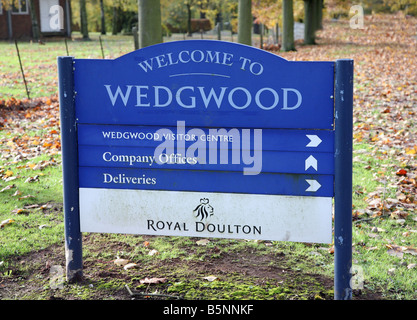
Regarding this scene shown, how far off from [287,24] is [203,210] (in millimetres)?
22180

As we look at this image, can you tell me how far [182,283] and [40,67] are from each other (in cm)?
1885

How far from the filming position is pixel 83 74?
143 inches

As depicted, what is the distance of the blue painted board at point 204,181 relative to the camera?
342 cm

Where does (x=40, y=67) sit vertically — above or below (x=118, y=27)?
below

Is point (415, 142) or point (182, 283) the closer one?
point (182, 283)

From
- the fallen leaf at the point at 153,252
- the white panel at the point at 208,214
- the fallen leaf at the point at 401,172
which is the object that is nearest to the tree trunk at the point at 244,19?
the fallen leaf at the point at 401,172

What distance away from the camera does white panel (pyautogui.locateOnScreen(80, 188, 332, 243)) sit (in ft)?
11.3

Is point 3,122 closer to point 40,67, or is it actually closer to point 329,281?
point 329,281

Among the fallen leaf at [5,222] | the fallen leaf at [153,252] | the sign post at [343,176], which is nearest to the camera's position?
the sign post at [343,176]

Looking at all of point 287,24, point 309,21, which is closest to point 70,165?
point 287,24

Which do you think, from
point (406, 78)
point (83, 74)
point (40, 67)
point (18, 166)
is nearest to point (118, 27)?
point (40, 67)

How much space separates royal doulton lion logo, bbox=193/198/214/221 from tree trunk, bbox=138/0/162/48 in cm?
780

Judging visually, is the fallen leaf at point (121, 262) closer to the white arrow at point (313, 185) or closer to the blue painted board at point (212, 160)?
the blue painted board at point (212, 160)
